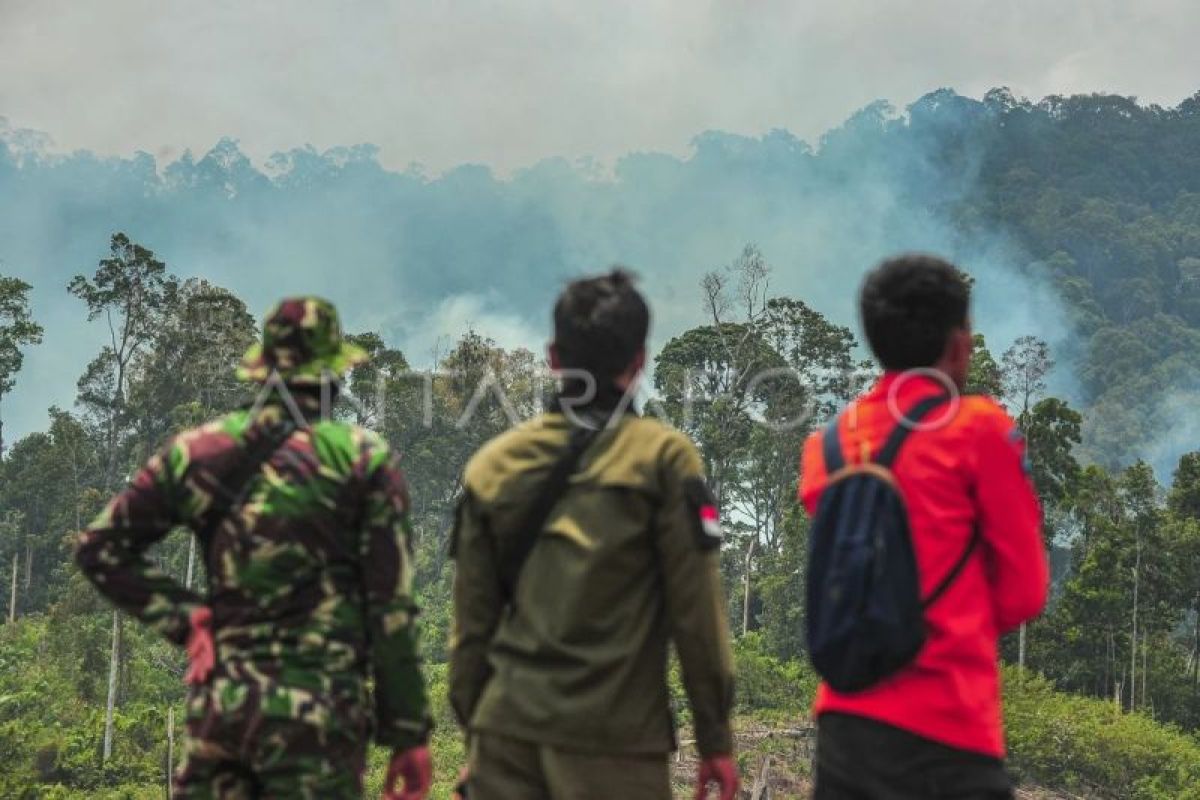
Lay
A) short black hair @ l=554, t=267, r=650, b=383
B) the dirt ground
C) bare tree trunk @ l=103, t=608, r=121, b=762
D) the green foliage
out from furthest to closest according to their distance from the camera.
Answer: the green foliage → bare tree trunk @ l=103, t=608, r=121, b=762 → the dirt ground → short black hair @ l=554, t=267, r=650, b=383

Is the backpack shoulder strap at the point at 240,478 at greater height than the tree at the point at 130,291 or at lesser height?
lesser

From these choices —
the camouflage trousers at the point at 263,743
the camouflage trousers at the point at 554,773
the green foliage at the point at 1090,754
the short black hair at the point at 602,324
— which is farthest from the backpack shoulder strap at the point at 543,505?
the green foliage at the point at 1090,754

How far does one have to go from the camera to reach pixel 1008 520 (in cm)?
218

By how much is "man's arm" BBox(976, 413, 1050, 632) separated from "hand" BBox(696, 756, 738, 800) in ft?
1.76

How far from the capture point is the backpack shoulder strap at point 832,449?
2.33m

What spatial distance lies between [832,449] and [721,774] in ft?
1.96

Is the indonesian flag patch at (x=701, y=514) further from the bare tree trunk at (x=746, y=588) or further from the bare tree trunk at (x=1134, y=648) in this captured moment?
the bare tree trunk at (x=746, y=588)

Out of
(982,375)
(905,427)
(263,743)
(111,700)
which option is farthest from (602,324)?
(982,375)

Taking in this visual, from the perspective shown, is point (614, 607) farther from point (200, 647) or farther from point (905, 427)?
point (200, 647)

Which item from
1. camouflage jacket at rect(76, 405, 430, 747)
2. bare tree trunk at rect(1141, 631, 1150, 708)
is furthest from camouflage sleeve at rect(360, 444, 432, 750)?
bare tree trunk at rect(1141, 631, 1150, 708)

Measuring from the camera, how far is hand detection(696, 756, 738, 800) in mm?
2400

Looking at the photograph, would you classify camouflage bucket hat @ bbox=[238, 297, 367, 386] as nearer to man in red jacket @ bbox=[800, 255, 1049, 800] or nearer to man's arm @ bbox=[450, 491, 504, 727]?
man's arm @ bbox=[450, 491, 504, 727]

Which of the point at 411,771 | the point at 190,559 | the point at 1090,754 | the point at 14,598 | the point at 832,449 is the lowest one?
the point at 1090,754

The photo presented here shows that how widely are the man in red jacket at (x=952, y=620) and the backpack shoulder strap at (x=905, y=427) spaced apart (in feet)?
0.04
